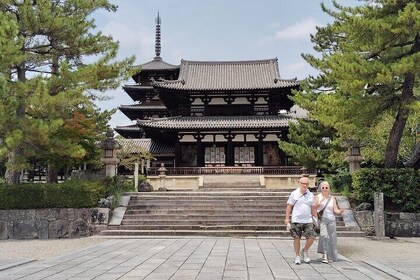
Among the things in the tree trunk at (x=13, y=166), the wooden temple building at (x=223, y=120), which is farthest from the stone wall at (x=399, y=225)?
the wooden temple building at (x=223, y=120)

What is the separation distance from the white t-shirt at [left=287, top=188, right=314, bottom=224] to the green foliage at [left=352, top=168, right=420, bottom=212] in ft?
23.5

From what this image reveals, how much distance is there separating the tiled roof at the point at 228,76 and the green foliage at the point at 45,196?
15.1 m

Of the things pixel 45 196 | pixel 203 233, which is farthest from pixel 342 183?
pixel 45 196

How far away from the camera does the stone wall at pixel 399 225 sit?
1374 cm

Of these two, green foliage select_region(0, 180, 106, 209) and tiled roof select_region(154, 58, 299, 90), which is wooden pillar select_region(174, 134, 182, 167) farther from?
green foliage select_region(0, 180, 106, 209)

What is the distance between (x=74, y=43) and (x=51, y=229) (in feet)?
24.7

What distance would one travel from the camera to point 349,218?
1453 cm

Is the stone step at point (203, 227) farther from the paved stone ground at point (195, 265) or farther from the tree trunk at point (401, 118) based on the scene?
the tree trunk at point (401, 118)

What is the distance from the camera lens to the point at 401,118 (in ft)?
48.4

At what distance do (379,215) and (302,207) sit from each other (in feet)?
21.7

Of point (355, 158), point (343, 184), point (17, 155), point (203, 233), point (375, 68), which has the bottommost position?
point (203, 233)

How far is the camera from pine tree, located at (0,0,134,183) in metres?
13.8

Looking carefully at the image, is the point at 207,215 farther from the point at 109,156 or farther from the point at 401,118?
the point at 401,118

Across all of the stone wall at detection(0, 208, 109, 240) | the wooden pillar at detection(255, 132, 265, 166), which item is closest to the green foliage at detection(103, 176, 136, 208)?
the stone wall at detection(0, 208, 109, 240)
